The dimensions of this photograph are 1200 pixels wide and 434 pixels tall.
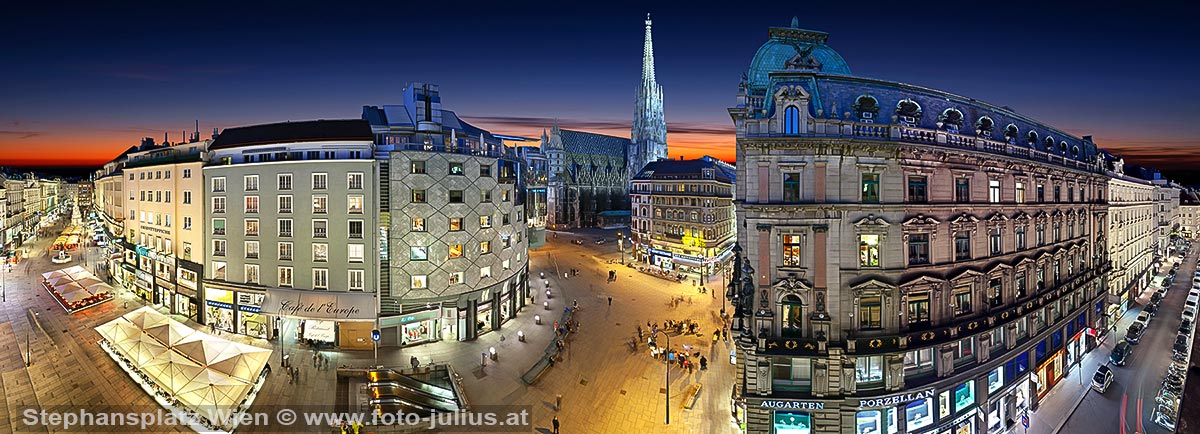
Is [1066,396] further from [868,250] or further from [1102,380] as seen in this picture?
[868,250]

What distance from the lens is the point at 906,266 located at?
97.8 ft

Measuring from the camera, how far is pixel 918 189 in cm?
3048

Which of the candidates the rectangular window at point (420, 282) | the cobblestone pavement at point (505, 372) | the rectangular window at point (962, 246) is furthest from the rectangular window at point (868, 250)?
the rectangular window at point (420, 282)

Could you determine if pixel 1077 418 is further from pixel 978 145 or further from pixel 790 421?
pixel 790 421

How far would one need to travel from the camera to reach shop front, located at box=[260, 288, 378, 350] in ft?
147

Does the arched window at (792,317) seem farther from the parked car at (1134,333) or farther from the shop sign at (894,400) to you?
the parked car at (1134,333)

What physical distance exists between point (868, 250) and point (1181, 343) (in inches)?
1866

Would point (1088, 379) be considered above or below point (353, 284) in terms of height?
below

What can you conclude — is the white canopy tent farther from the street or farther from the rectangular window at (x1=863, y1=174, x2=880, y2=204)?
the street

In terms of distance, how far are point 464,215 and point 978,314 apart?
4147 cm

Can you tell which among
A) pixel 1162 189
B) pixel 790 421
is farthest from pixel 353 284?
pixel 1162 189

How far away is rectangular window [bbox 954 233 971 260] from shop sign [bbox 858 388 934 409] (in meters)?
8.90

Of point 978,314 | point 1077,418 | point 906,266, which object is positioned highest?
point 906,266

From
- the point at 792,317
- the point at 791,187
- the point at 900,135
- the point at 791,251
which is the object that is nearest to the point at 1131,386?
the point at 900,135
